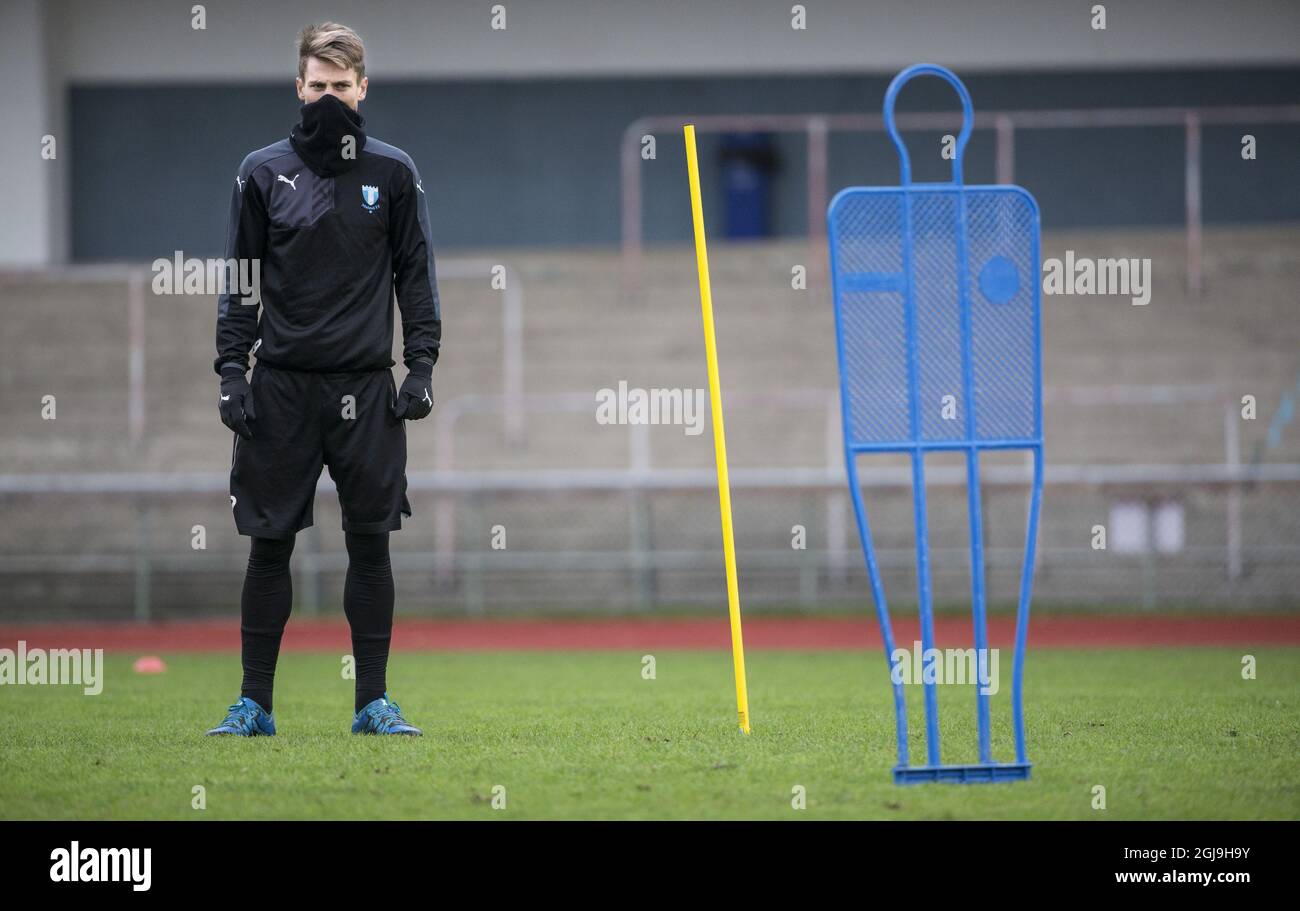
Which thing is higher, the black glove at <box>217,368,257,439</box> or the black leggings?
the black glove at <box>217,368,257,439</box>

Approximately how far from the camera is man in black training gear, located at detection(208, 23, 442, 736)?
16.7ft

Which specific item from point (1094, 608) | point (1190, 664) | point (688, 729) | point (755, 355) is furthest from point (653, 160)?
point (688, 729)

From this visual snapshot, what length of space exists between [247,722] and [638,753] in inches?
48.2

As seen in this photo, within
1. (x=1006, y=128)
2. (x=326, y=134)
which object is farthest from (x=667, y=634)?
(x=326, y=134)

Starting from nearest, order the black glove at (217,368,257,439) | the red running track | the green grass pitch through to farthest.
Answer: the green grass pitch, the black glove at (217,368,257,439), the red running track

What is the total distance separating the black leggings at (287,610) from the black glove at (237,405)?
38 centimetres

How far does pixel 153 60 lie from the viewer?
20.2m

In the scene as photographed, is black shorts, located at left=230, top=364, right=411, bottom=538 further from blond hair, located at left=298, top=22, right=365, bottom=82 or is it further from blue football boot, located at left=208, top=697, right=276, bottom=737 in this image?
blond hair, located at left=298, top=22, right=365, bottom=82

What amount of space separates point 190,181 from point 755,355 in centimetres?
820

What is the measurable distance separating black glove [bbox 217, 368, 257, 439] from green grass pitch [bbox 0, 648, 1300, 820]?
3.01 ft

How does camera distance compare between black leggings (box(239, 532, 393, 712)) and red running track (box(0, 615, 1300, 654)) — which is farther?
red running track (box(0, 615, 1300, 654))

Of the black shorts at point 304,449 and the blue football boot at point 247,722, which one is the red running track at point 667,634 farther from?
the black shorts at point 304,449

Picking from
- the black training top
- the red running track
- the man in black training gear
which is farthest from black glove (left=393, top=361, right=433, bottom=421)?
the red running track
